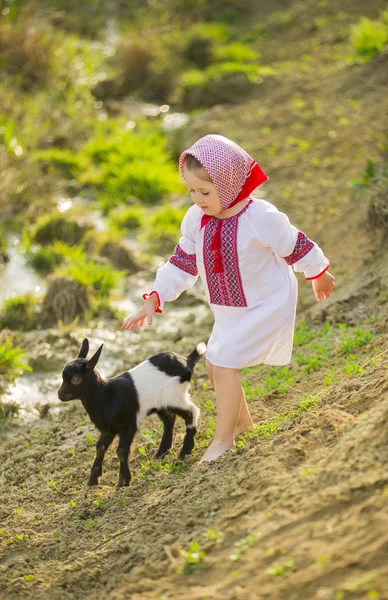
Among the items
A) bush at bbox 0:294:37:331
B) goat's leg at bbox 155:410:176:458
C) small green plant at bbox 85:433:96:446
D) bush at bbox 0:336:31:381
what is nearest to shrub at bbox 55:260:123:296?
bush at bbox 0:294:37:331

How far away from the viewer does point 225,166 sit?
4148mm

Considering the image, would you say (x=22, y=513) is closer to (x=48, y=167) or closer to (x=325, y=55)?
(x=48, y=167)

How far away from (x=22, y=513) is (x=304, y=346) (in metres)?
2.39

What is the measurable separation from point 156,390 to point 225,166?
4.12 feet

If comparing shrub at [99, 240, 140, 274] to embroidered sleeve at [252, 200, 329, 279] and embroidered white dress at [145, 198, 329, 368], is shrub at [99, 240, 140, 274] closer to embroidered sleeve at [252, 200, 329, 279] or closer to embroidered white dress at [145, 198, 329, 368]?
embroidered white dress at [145, 198, 329, 368]

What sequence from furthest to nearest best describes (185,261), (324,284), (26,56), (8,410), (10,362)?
(26,56)
(10,362)
(8,410)
(185,261)
(324,284)

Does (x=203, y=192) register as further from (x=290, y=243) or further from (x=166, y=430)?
(x=166, y=430)

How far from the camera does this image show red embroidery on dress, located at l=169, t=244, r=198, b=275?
458cm

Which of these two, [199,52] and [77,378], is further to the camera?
[199,52]

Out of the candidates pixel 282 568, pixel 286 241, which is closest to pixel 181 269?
pixel 286 241

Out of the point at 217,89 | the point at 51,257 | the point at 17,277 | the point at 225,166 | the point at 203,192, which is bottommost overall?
the point at 217,89

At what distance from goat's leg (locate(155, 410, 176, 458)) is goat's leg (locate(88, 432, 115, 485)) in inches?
12.8

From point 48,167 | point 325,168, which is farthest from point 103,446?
point 48,167

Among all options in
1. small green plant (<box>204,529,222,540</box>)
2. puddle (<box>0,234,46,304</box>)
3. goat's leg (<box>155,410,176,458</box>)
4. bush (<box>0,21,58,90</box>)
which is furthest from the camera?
bush (<box>0,21,58,90</box>)
